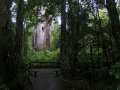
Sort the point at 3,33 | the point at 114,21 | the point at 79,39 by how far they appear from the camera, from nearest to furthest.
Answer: the point at 3,33 → the point at 114,21 → the point at 79,39

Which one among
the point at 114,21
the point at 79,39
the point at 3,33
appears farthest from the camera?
the point at 79,39

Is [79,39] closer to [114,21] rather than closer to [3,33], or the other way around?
[114,21]

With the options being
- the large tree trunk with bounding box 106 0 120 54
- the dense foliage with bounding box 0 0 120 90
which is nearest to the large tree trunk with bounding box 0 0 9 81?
the dense foliage with bounding box 0 0 120 90

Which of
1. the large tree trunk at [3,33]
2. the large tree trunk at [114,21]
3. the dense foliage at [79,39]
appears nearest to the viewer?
the large tree trunk at [3,33]

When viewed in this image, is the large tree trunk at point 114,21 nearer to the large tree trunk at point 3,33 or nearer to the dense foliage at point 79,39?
the dense foliage at point 79,39

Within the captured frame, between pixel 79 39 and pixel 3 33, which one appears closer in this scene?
pixel 3 33

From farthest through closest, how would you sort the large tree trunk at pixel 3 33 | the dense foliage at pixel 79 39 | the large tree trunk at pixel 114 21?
the large tree trunk at pixel 114 21
the dense foliage at pixel 79 39
the large tree trunk at pixel 3 33

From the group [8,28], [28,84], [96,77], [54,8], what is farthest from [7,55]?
[54,8]

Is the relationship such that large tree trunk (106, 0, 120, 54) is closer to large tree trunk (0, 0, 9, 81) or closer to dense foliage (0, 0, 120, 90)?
dense foliage (0, 0, 120, 90)

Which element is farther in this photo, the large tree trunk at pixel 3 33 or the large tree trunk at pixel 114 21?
the large tree trunk at pixel 114 21

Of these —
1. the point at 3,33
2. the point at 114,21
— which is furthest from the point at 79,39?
the point at 3,33

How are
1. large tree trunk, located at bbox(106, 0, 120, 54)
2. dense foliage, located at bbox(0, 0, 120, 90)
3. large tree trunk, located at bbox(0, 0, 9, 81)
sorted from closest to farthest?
1. large tree trunk, located at bbox(0, 0, 9, 81)
2. dense foliage, located at bbox(0, 0, 120, 90)
3. large tree trunk, located at bbox(106, 0, 120, 54)

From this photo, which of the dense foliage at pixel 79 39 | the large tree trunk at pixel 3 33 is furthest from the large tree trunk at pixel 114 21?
the large tree trunk at pixel 3 33

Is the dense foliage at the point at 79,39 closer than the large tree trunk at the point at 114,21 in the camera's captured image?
Yes
